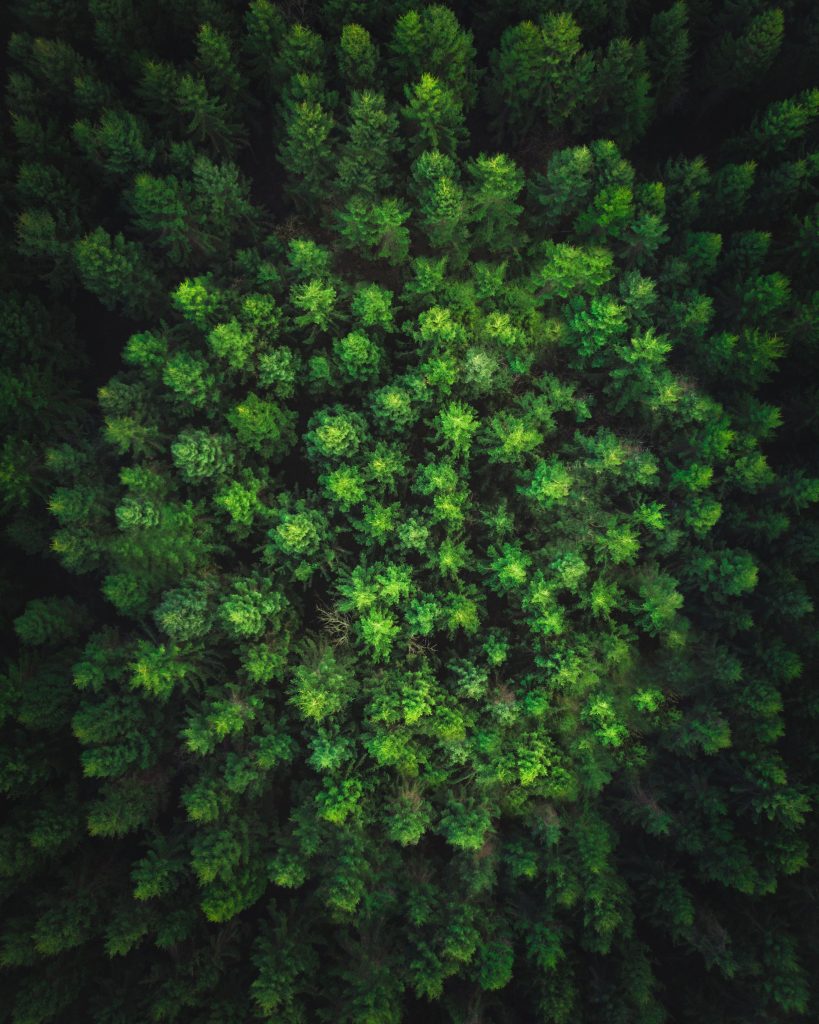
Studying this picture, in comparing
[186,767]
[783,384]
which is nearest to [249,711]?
[186,767]

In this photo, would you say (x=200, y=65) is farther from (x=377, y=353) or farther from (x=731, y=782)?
(x=731, y=782)

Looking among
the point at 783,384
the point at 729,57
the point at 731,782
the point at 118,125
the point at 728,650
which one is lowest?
the point at 731,782

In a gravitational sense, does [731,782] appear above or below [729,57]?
below

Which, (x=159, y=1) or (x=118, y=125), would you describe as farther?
(x=159, y=1)

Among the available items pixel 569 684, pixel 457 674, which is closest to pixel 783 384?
pixel 569 684

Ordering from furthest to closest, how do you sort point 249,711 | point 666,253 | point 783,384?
point 783,384, point 666,253, point 249,711

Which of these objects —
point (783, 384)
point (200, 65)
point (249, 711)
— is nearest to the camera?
point (249, 711)
